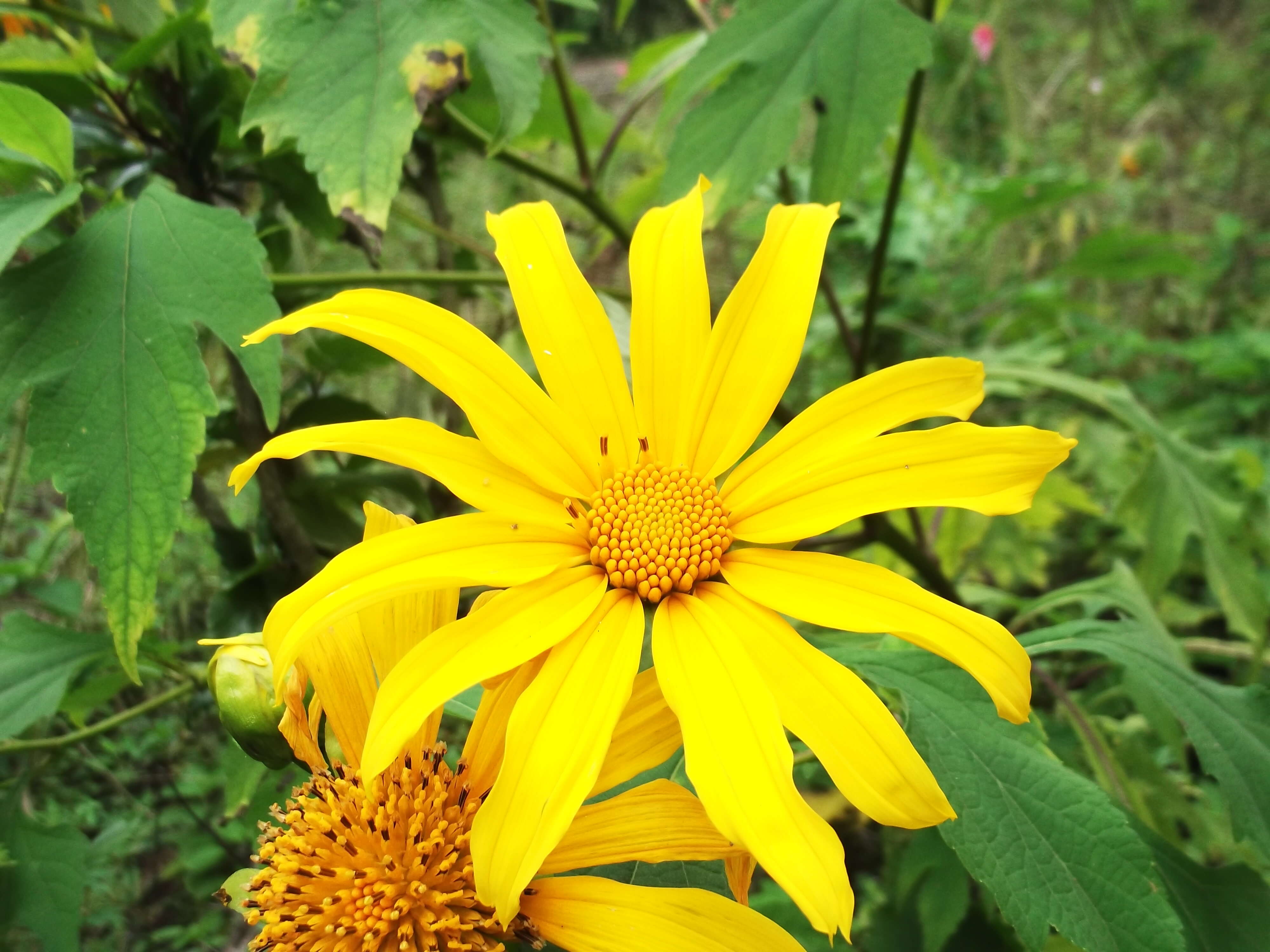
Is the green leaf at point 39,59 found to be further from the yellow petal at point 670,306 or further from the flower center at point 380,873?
the flower center at point 380,873

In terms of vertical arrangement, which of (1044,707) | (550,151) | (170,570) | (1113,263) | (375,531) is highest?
(550,151)

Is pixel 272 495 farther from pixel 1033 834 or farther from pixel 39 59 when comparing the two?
pixel 1033 834

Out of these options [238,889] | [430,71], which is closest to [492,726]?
[238,889]

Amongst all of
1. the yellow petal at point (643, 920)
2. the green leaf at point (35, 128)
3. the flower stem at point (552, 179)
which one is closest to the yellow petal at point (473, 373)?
the yellow petal at point (643, 920)

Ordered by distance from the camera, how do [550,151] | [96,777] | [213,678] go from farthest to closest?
[550,151]
[96,777]
[213,678]

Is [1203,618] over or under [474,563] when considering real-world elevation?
over

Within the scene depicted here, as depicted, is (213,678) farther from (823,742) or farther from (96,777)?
(96,777)

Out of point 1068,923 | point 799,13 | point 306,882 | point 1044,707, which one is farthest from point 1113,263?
point 306,882
